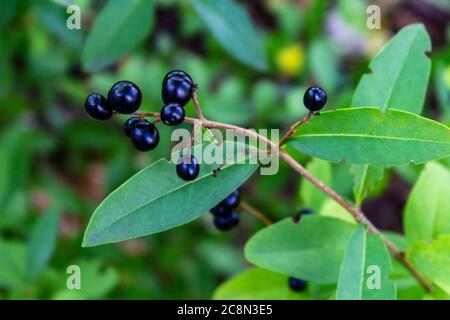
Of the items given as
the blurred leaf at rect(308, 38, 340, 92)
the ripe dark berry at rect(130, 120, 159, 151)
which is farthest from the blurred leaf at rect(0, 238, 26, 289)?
the blurred leaf at rect(308, 38, 340, 92)

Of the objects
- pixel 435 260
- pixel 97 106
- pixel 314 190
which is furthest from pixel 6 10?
pixel 435 260

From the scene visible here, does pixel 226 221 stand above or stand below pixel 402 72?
below

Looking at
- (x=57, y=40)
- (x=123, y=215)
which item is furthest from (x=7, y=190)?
(x=123, y=215)

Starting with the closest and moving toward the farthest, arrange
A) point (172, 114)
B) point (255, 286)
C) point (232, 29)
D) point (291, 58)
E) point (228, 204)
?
point (172, 114) < point (228, 204) < point (255, 286) < point (232, 29) < point (291, 58)

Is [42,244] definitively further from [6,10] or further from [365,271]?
[365,271]

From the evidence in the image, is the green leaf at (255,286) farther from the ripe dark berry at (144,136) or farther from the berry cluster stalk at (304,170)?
the ripe dark berry at (144,136)

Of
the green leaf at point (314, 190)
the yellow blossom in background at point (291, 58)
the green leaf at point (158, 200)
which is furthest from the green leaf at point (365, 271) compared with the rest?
the yellow blossom in background at point (291, 58)
